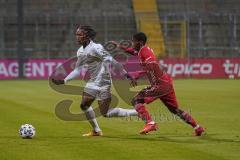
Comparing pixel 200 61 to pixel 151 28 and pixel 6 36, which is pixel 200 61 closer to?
pixel 151 28

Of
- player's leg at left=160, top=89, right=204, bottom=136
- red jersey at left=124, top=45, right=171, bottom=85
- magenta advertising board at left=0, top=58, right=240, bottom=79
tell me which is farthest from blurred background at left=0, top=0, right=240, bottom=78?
player's leg at left=160, top=89, right=204, bottom=136

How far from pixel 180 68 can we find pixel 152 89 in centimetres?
3332

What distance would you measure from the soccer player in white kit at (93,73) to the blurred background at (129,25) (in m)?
34.2

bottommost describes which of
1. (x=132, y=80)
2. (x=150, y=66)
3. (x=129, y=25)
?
(x=129, y=25)

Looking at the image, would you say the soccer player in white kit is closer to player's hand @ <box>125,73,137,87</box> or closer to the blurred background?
player's hand @ <box>125,73,137,87</box>

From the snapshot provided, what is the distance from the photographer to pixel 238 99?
2630 cm

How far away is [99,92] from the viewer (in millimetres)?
14445

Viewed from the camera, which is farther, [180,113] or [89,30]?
[180,113]

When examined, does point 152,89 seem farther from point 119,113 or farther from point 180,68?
point 180,68

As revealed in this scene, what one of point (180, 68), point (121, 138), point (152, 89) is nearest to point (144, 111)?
point (152, 89)

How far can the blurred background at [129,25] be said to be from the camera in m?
49.4

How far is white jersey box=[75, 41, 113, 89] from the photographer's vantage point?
46.8ft

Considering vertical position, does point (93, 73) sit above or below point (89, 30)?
below

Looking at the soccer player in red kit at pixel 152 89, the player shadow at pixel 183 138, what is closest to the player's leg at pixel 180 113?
the soccer player in red kit at pixel 152 89
